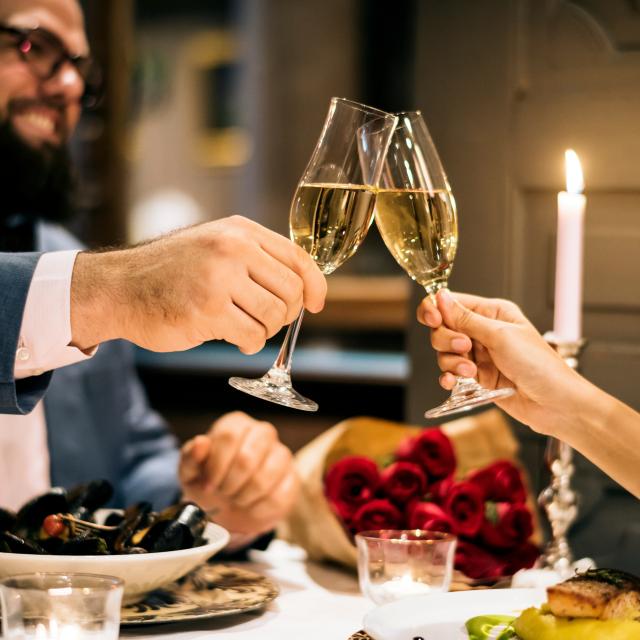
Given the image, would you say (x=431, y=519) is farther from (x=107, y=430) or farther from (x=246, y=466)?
(x=107, y=430)

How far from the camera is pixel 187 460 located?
1.55 metres

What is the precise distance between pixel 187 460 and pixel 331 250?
0.55m

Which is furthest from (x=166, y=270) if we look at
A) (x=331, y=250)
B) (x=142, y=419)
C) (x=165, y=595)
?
(x=142, y=419)

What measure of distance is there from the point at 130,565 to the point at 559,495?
623mm

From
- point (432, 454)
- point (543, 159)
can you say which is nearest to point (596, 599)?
point (432, 454)

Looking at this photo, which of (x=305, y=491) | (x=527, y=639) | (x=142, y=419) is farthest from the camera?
(x=142, y=419)

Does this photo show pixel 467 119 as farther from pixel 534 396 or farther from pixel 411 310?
pixel 534 396

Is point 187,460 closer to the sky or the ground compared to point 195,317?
closer to the ground

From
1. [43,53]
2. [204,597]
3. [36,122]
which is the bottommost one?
[204,597]

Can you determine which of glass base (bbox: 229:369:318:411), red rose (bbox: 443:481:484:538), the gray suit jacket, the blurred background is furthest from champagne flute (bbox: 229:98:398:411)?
the gray suit jacket

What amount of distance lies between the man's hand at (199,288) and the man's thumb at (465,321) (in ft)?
0.75

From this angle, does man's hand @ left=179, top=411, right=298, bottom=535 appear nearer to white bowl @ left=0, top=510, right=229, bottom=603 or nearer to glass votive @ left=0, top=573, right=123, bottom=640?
white bowl @ left=0, top=510, right=229, bottom=603

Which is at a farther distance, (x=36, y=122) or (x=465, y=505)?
(x=36, y=122)

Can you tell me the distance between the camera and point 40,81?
6.55ft
